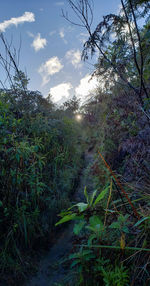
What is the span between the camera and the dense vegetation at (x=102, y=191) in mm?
1361

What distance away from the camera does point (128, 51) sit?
2.68m

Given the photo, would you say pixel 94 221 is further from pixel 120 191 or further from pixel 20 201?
pixel 20 201

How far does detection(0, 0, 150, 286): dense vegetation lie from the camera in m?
1.36

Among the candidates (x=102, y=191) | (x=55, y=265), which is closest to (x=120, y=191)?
(x=102, y=191)

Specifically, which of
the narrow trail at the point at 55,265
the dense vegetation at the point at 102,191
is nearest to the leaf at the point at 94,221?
the dense vegetation at the point at 102,191

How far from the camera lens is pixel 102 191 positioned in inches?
56.9

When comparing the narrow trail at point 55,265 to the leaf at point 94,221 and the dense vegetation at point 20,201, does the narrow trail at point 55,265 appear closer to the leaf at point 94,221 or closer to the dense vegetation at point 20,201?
the dense vegetation at point 20,201

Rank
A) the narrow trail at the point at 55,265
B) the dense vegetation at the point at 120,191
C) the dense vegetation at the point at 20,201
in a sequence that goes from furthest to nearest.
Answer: the dense vegetation at the point at 20,201 < the narrow trail at the point at 55,265 < the dense vegetation at the point at 120,191

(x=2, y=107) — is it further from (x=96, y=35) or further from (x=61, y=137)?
(x=61, y=137)

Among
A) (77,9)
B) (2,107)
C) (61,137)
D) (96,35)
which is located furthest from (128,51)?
(61,137)

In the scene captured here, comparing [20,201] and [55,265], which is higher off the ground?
[20,201]

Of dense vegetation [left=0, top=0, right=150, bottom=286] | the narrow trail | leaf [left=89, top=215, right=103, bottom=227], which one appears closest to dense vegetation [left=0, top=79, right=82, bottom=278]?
dense vegetation [left=0, top=0, right=150, bottom=286]

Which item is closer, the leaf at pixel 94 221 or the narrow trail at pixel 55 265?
the leaf at pixel 94 221

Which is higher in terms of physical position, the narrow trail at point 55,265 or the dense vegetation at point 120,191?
the dense vegetation at point 120,191
